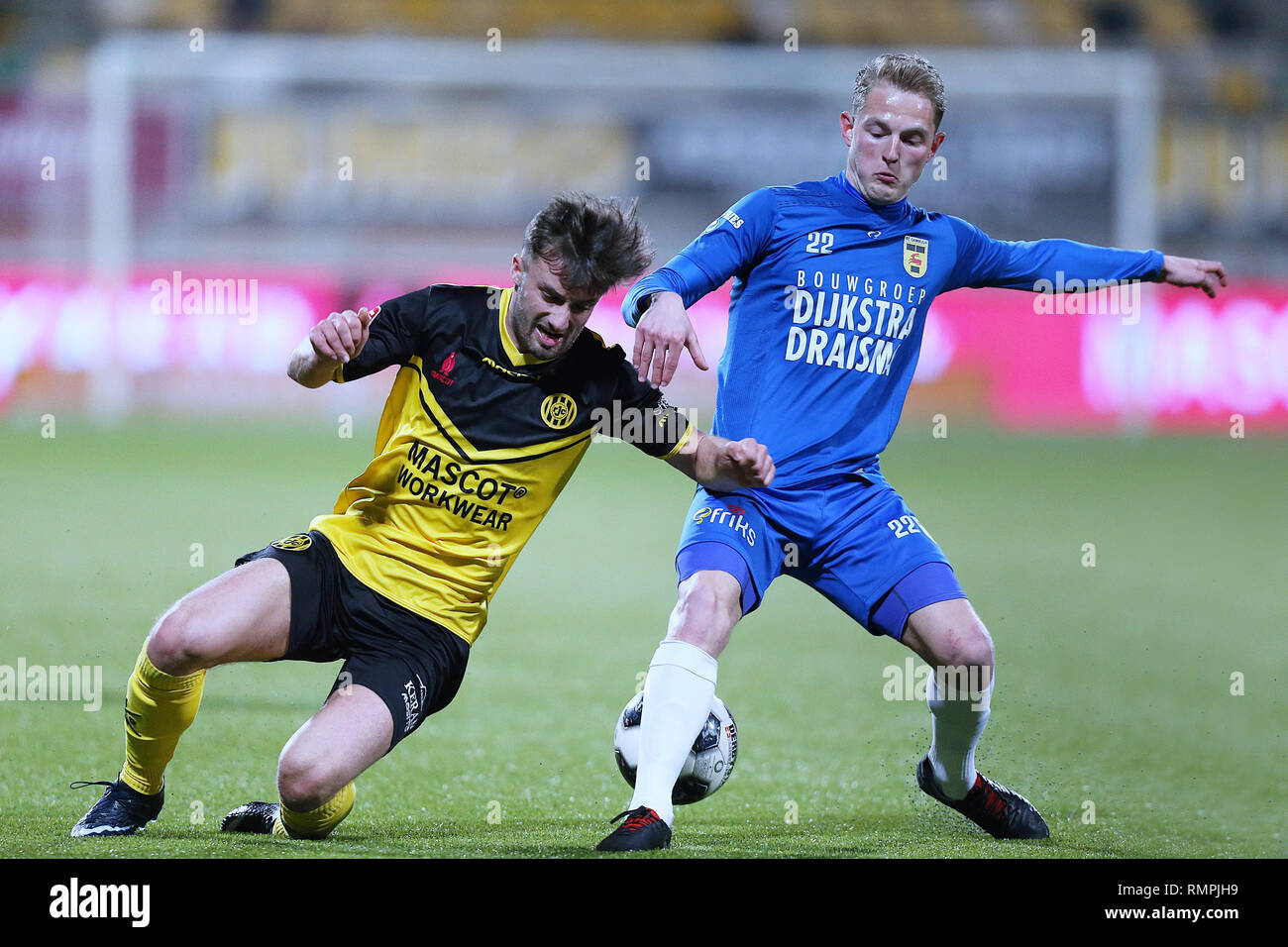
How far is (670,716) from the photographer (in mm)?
3887

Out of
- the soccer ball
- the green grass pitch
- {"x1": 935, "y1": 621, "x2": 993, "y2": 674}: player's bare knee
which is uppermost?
{"x1": 935, "y1": 621, "x2": 993, "y2": 674}: player's bare knee

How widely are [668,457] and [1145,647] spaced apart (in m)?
4.51

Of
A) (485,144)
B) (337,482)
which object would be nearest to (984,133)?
(485,144)

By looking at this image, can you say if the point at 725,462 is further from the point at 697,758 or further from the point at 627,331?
the point at 627,331

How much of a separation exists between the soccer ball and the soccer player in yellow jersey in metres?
0.49

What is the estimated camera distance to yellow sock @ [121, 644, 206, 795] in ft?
12.7

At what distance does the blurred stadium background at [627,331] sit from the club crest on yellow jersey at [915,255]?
1.87m

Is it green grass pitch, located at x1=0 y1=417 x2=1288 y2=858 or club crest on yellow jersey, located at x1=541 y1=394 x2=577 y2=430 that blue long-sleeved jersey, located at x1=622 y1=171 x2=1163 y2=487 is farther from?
green grass pitch, located at x1=0 y1=417 x2=1288 y2=858

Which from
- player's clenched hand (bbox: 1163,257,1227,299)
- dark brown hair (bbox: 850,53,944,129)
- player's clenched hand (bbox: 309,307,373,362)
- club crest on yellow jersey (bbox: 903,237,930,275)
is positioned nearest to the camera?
player's clenched hand (bbox: 309,307,373,362)

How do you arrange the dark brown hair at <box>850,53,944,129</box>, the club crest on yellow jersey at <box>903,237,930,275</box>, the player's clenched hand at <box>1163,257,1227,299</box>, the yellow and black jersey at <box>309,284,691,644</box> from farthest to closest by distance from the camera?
the player's clenched hand at <box>1163,257,1227,299</box> → the club crest on yellow jersey at <box>903,237,930,275</box> → the dark brown hair at <box>850,53,944,129</box> → the yellow and black jersey at <box>309,284,691,644</box>

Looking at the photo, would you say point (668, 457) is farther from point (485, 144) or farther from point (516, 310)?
point (485, 144)

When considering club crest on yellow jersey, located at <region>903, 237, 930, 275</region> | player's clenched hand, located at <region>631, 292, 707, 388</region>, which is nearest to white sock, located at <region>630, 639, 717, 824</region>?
player's clenched hand, located at <region>631, 292, 707, 388</region>

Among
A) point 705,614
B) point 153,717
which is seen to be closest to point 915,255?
point 705,614

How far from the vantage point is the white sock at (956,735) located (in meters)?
4.31
